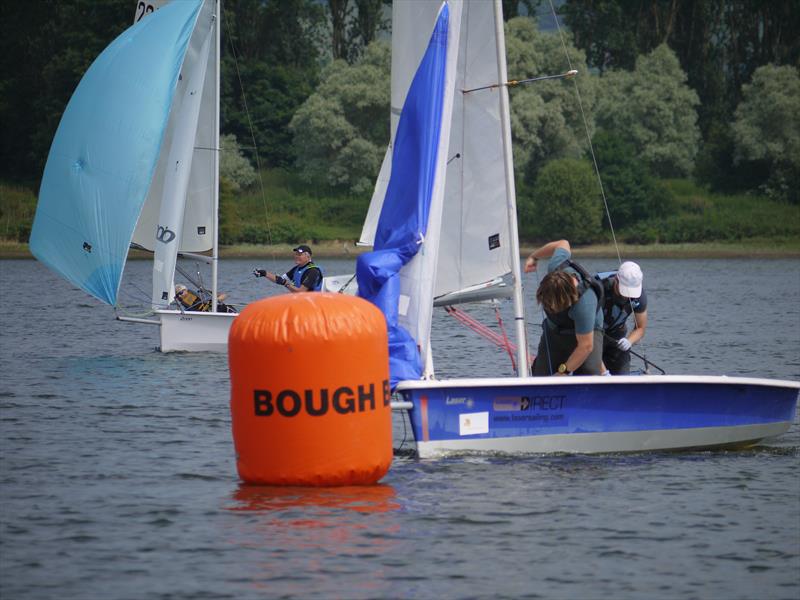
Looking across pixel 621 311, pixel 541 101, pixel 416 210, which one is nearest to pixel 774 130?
pixel 541 101

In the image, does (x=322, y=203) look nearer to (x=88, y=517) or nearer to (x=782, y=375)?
(x=782, y=375)

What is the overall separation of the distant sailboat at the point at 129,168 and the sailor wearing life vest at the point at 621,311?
10.1 metres

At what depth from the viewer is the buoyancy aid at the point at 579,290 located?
1273cm

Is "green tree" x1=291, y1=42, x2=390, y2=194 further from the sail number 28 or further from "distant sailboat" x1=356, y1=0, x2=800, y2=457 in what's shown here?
"distant sailboat" x1=356, y1=0, x2=800, y2=457

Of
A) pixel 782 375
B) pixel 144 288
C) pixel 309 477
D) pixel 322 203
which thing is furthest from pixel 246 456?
pixel 322 203

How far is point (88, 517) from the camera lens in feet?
37.1

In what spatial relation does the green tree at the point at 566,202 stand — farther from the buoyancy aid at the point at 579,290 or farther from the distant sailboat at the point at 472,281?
the buoyancy aid at the point at 579,290

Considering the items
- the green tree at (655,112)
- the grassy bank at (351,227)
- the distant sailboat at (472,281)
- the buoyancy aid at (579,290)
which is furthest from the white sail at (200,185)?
the green tree at (655,112)

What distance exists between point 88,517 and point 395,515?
7.93 feet

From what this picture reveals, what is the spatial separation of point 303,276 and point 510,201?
7.00 m

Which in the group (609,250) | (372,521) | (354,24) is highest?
(354,24)

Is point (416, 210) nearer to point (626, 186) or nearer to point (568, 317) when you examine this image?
point (568, 317)

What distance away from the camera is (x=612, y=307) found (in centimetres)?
1373

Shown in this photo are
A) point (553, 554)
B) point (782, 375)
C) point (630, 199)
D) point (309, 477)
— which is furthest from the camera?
point (630, 199)
